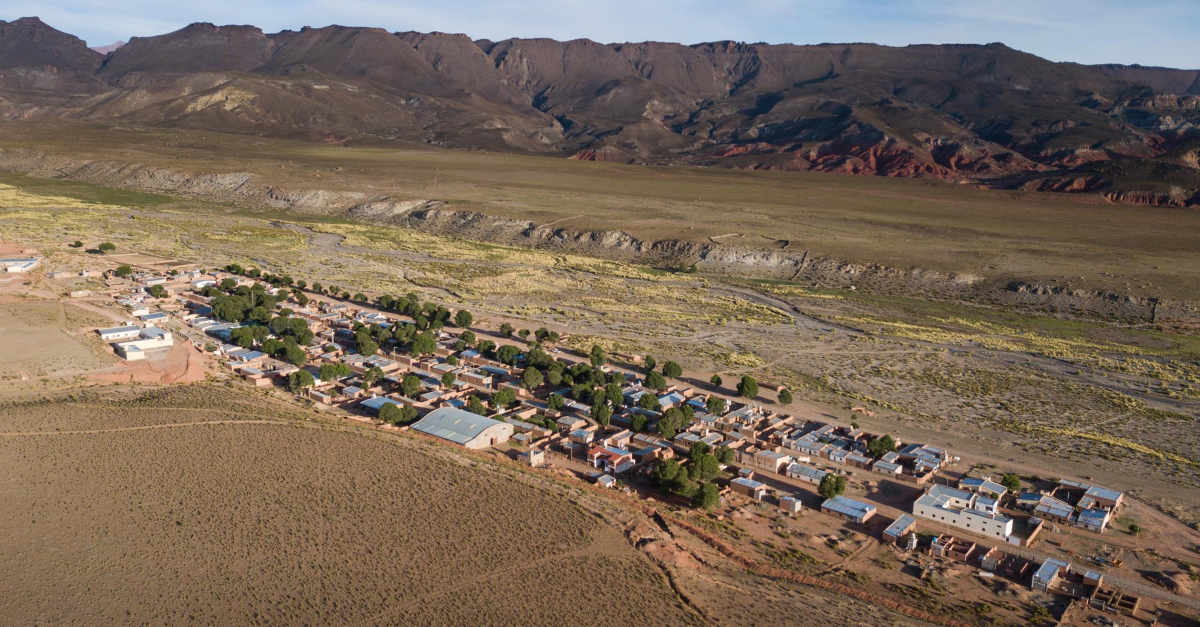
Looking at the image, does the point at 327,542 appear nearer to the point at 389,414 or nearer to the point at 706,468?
the point at 389,414

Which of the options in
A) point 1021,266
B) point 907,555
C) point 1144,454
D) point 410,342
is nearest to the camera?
point 907,555

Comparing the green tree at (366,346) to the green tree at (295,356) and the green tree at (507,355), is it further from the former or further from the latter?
the green tree at (507,355)

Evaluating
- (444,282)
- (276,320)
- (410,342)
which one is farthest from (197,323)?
(444,282)

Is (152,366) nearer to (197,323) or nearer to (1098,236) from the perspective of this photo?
(197,323)

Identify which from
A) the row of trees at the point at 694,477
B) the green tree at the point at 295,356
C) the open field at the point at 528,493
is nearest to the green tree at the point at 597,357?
the open field at the point at 528,493

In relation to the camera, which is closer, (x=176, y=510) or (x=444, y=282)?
(x=176, y=510)

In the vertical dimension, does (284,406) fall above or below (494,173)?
below

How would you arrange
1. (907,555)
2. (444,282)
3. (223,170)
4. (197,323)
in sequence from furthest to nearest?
(223,170)
(444,282)
(197,323)
(907,555)
